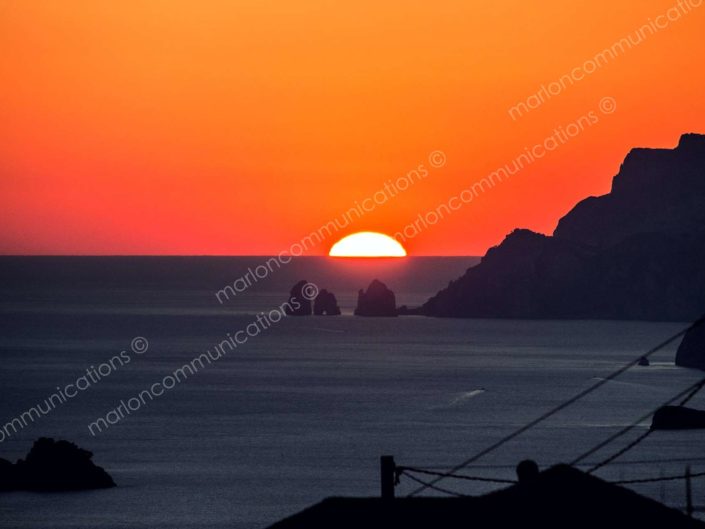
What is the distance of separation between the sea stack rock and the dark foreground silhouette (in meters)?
122

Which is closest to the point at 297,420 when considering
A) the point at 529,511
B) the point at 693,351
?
the point at 693,351

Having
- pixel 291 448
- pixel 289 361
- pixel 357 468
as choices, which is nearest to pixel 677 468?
pixel 357 468

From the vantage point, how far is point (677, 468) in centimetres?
6819

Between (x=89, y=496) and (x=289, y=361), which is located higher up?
(x=289, y=361)

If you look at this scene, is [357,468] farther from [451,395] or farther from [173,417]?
[451,395]

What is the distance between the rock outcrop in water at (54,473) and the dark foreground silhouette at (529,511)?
42606mm

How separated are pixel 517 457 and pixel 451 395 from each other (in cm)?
3414

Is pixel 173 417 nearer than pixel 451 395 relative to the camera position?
Yes
